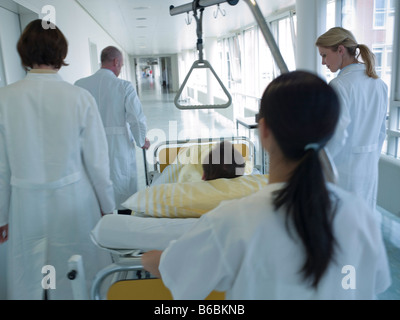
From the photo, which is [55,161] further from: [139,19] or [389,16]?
[139,19]

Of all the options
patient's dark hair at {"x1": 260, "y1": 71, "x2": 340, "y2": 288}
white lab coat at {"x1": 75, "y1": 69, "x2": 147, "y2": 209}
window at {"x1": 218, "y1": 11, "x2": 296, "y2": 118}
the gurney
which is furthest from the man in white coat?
window at {"x1": 218, "y1": 11, "x2": 296, "y2": 118}

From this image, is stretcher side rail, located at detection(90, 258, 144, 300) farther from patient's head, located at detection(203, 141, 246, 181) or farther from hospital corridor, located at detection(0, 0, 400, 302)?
patient's head, located at detection(203, 141, 246, 181)

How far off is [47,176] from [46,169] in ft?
0.11

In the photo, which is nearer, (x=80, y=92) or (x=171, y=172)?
(x=80, y=92)

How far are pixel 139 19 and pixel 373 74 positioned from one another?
19.0 ft

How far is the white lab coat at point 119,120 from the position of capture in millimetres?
2646

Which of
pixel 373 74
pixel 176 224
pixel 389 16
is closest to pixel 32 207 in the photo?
pixel 176 224

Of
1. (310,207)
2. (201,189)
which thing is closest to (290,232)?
(310,207)

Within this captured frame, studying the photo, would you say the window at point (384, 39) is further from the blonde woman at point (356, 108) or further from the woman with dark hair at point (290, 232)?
the woman with dark hair at point (290, 232)

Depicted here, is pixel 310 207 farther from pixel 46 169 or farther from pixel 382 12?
pixel 382 12

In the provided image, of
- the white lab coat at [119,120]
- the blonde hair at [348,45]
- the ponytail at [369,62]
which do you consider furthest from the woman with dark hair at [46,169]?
the ponytail at [369,62]

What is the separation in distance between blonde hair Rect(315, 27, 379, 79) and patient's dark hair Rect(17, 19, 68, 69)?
5.04 ft

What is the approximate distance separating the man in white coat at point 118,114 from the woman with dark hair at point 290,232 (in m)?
2.01
